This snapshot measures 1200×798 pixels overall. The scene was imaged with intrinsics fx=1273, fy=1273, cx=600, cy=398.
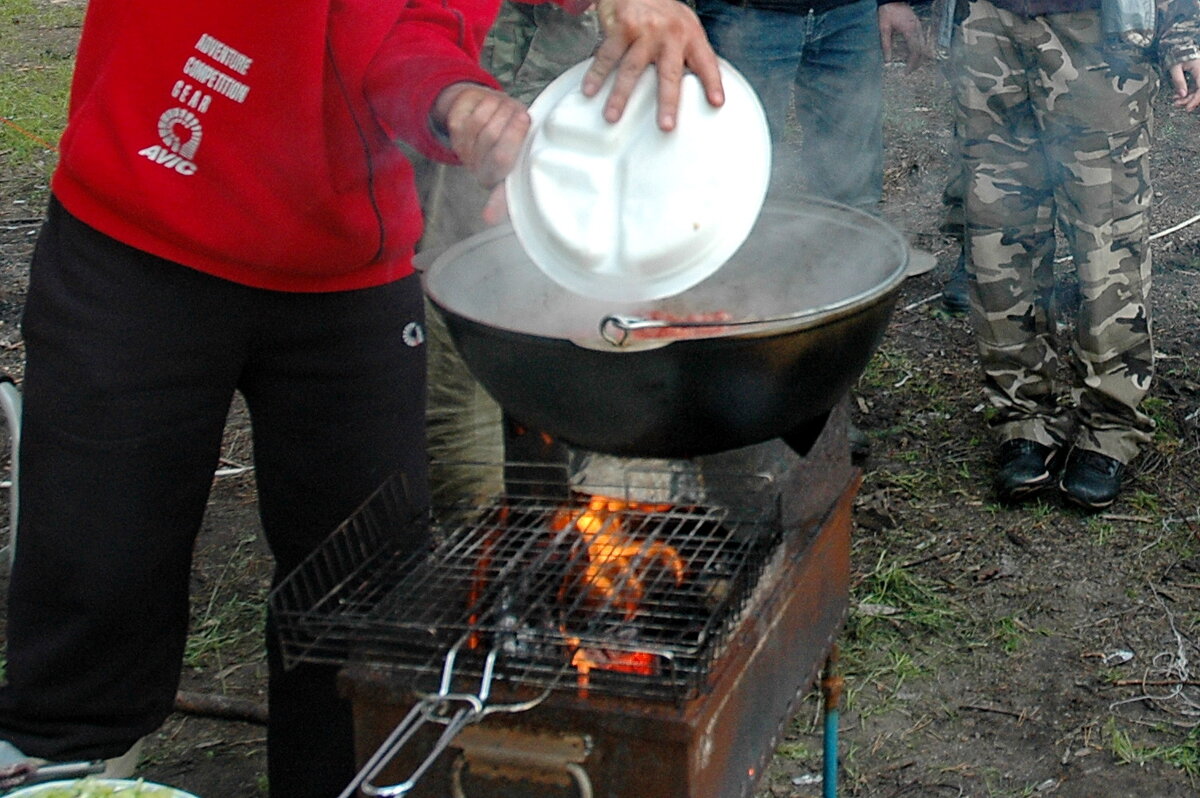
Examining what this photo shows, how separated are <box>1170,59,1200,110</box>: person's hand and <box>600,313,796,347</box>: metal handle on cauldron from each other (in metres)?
2.84

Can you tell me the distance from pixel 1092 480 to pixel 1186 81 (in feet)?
4.26

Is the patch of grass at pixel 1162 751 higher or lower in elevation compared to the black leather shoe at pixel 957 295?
higher

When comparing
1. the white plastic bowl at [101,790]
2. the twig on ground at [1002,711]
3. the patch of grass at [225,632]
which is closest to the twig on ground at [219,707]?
the patch of grass at [225,632]

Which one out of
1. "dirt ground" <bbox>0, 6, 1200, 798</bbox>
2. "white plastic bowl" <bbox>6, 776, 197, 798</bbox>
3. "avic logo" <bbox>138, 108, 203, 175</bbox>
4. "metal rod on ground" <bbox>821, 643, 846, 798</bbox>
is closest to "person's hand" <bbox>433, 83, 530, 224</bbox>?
"avic logo" <bbox>138, 108, 203, 175</bbox>

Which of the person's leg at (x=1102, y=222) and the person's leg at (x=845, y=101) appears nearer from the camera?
the person's leg at (x=1102, y=222)

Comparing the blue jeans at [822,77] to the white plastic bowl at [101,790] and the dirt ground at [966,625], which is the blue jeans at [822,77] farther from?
the white plastic bowl at [101,790]

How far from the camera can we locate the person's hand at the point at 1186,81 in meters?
3.99

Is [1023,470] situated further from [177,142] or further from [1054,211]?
[177,142]

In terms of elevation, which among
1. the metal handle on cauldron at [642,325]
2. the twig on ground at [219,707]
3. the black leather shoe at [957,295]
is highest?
the metal handle on cauldron at [642,325]

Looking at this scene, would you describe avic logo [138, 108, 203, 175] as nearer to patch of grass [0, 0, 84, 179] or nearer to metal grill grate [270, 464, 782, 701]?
metal grill grate [270, 464, 782, 701]

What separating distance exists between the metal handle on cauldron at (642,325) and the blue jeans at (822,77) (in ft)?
8.10

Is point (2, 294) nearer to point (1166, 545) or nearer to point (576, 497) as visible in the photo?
point (576, 497)

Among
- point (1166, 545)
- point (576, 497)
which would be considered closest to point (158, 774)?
point (576, 497)

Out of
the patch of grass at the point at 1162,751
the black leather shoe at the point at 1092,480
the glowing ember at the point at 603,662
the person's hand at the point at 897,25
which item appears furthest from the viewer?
the person's hand at the point at 897,25
